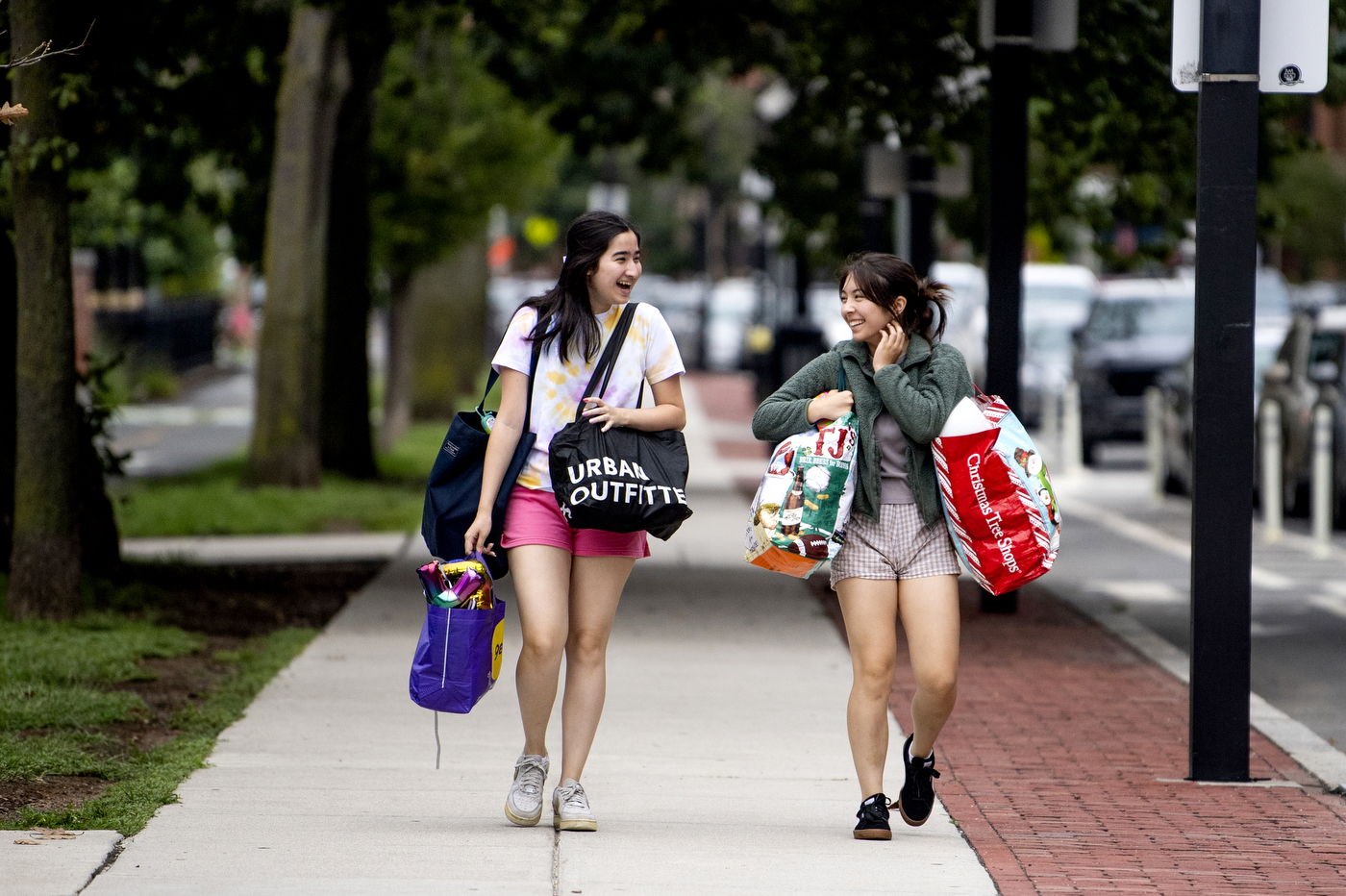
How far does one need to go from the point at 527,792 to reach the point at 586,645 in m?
0.46

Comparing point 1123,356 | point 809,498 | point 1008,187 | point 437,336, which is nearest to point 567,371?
point 809,498

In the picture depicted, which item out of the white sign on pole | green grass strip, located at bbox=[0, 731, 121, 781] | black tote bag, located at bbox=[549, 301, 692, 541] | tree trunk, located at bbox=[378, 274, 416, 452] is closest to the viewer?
black tote bag, located at bbox=[549, 301, 692, 541]

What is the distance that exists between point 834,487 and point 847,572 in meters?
0.28

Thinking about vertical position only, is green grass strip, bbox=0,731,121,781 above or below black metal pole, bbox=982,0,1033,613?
below

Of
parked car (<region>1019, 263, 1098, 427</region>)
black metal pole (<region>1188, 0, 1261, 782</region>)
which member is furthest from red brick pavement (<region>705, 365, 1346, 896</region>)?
parked car (<region>1019, 263, 1098, 427</region>)

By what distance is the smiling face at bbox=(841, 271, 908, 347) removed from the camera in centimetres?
561

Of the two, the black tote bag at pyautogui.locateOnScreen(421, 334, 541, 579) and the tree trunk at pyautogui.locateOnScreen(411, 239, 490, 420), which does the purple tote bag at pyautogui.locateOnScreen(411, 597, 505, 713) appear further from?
the tree trunk at pyautogui.locateOnScreen(411, 239, 490, 420)

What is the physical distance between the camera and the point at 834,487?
5.50 metres

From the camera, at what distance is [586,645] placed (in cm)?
573

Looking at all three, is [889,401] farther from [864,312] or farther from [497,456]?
[497,456]

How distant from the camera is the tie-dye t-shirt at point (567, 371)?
5637 mm

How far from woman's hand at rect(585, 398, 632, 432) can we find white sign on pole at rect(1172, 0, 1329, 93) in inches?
95.1

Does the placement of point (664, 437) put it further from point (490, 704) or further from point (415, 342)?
point (415, 342)

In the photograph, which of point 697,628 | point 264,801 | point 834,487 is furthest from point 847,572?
point 697,628
